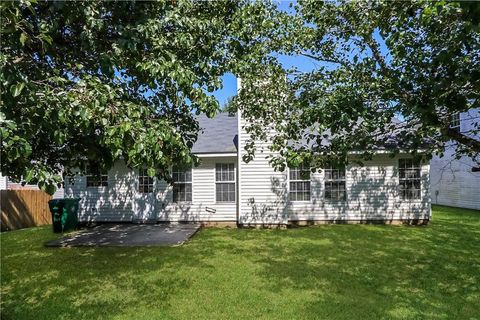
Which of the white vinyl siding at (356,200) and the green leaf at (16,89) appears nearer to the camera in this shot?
the green leaf at (16,89)

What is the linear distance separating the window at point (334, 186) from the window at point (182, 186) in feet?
16.8

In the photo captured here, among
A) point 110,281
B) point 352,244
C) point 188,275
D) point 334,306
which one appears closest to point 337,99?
point 334,306

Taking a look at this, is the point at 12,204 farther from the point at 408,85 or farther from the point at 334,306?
the point at 408,85

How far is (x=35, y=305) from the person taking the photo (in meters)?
5.35

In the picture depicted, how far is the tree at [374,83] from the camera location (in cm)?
336

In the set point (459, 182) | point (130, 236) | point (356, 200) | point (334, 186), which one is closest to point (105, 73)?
point (130, 236)

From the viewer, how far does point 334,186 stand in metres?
13.4

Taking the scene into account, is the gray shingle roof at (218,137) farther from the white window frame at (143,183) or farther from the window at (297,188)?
the window at (297,188)

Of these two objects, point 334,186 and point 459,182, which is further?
point 459,182

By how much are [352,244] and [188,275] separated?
4.86 metres

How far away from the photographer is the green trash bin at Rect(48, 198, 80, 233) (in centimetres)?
1209

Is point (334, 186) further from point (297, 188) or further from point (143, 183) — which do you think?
point (143, 183)

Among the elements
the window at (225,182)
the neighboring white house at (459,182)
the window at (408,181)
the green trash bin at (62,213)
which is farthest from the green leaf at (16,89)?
the neighboring white house at (459,182)

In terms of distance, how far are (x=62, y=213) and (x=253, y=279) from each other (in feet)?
28.1
